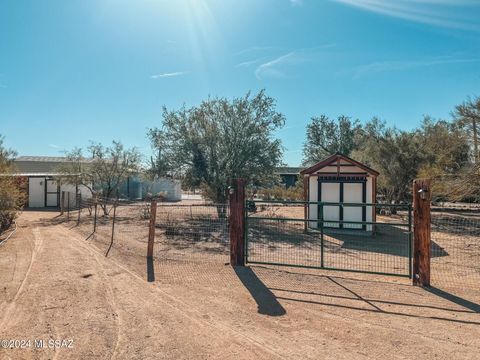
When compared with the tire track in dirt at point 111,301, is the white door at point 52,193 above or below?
above

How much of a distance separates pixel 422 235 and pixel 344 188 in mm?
9190

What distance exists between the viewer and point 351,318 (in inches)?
208

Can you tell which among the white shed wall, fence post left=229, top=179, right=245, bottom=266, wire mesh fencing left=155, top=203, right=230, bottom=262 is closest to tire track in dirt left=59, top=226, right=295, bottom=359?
wire mesh fencing left=155, top=203, right=230, bottom=262

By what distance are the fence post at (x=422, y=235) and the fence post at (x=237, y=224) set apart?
11.6 feet

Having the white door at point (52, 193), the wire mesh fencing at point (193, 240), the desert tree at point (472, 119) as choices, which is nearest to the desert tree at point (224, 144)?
the wire mesh fencing at point (193, 240)

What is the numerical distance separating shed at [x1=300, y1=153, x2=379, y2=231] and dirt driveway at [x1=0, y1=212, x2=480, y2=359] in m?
8.52

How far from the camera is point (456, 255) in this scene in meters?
10.7

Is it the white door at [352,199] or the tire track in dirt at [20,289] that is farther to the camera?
the white door at [352,199]

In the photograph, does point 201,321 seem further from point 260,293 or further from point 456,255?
point 456,255

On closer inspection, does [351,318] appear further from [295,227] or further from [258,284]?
[295,227]

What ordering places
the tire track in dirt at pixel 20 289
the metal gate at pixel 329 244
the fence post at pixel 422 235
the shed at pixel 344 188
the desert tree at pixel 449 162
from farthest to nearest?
the shed at pixel 344 188 < the desert tree at pixel 449 162 < the metal gate at pixel 329 244 < the fence post at pixel 422 235 < the tire track in dirt at pixel 20 289

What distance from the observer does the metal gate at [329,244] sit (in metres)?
8.27

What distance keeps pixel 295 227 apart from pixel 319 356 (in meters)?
12.8

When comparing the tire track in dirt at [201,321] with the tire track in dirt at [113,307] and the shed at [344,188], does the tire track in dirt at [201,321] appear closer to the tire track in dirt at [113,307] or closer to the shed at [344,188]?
the tire track in dirt at [113,307]
